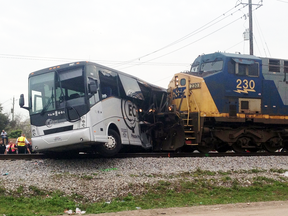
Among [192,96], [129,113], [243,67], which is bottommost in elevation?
[129,113]

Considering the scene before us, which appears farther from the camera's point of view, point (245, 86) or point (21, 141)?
point (21, 141)

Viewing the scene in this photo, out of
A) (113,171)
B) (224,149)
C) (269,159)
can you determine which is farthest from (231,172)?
(224,149)

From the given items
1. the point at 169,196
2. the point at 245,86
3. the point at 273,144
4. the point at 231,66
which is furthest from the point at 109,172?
the point at 273,144

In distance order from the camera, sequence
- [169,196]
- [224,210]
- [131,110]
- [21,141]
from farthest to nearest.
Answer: [21,141], [131,110], [169,196], [224,210]

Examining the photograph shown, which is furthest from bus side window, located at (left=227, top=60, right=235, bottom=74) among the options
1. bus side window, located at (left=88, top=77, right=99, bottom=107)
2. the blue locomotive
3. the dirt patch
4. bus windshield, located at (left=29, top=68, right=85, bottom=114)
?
the dirt patch

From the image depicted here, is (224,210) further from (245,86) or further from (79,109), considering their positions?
(245,86)

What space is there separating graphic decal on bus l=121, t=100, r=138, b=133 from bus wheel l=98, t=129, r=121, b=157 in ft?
3.55

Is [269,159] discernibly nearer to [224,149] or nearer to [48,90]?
[224,149]

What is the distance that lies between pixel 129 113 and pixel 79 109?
2820 millimetres

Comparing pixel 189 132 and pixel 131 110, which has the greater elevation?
pixel 131 110

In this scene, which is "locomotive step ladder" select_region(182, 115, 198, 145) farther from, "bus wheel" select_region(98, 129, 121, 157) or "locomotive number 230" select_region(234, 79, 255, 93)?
"bus wheel" select_region(98, 129, 121, 157)

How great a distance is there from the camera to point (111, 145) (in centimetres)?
1041

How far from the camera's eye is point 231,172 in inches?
372

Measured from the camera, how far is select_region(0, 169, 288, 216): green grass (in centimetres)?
648
